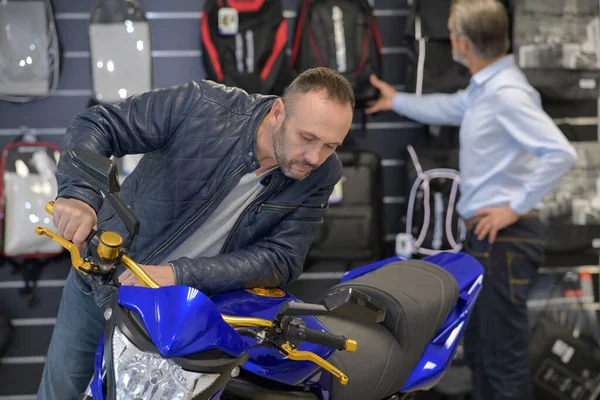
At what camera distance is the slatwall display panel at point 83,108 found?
4.36 metres

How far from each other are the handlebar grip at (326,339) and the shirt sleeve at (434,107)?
8.55ft

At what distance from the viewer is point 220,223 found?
208 cm

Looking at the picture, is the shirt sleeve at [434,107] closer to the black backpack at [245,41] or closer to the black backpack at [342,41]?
the black backpack at [342,41]

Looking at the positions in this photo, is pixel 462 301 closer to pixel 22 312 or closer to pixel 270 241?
pixel 270 241

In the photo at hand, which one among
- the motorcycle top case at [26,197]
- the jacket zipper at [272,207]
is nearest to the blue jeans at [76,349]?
the jacket zipper at [272,207]

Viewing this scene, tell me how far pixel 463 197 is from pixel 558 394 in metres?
1.42

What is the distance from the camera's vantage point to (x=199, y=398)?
126 centimetres

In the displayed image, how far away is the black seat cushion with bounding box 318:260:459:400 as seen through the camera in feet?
6.05


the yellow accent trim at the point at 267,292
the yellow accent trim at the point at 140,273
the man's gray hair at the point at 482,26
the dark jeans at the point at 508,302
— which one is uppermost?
the man's gray hair at the point at 482,26

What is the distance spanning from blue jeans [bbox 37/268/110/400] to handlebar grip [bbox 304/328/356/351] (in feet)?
3.04

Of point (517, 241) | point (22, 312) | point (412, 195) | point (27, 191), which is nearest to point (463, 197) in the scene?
point (517, 241)

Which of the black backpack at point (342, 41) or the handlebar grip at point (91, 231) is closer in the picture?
the handlebar grip at point (91, 231)

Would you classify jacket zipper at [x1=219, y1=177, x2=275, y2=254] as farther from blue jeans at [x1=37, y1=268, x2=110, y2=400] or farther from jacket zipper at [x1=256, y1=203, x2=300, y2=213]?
blue jeans at [x1=37, y1=268, x2=110, y2=400]

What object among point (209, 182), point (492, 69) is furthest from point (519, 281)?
point (209, 182)
